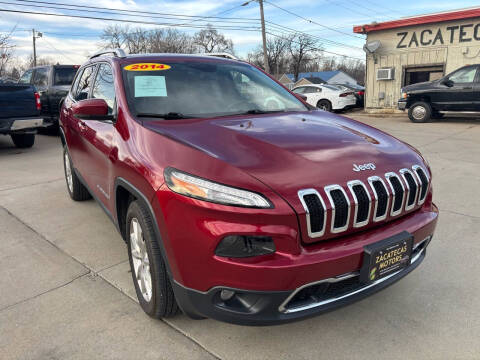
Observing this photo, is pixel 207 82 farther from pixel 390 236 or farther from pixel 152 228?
pixel 390 236

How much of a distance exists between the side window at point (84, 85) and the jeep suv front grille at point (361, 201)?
2869 millimetres

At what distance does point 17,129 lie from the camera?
8258 mm

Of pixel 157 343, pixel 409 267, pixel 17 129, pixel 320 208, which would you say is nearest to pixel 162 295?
pixel 157 343

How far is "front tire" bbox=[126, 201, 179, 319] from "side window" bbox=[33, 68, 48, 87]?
9.91 m

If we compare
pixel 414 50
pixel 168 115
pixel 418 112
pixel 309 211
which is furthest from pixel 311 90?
pixel 309 211

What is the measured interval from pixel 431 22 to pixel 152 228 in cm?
1560

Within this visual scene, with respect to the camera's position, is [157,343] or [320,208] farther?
[157,343]

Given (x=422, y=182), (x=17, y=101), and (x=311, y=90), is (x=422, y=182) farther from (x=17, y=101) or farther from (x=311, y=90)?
(x=311, y=90)

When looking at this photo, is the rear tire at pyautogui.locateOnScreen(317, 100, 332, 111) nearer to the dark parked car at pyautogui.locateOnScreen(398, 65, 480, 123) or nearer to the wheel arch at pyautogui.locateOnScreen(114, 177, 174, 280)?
the dark parked car at pyautogui.locateOnScreen(398, 65, 480, 123)

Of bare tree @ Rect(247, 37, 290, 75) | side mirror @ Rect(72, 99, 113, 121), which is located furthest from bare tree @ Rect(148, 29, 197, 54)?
side mirror @ Rect(72, 99, 113, 121)

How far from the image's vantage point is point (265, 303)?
6.03ft

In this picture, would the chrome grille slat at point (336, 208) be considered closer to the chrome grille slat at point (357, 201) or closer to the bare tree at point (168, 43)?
the chrome grille slat at point (357, 201)

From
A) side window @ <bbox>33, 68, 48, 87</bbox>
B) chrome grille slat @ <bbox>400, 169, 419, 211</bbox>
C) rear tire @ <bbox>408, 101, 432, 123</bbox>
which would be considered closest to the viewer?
chrome grille slat @ <bbox>400, 169, 419, 211</bbox>

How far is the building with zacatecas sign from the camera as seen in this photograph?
13867 mm
